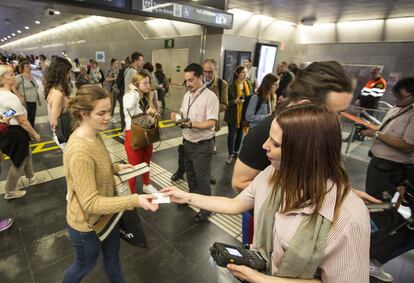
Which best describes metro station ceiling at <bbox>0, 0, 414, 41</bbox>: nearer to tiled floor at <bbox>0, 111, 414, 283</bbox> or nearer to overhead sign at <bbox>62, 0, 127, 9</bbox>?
overhead sign at <bbox>62, 0, 127, 9</bbox>

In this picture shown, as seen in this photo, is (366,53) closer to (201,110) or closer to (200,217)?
(201,110)

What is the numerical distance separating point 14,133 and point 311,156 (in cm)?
327

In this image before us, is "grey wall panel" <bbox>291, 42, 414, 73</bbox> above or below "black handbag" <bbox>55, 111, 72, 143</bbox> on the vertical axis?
above

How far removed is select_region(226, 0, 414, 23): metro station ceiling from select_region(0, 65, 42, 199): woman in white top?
16.1ft

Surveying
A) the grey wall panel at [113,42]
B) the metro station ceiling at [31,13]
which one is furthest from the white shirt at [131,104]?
the metro station ceiling at [31,13]

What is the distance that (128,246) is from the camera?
233 cm

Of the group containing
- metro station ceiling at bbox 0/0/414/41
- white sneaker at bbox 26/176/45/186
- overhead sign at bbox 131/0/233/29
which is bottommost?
white sneaker at bbox 26/176/45/186

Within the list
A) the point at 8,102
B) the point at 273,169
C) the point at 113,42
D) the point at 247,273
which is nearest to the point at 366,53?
the point at 273,169

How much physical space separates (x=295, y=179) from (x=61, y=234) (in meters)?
2.61

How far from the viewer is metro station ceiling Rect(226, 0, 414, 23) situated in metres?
5.04

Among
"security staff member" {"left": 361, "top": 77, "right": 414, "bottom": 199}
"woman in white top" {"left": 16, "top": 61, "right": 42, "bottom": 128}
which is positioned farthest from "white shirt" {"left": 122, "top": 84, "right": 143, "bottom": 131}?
"woman in white top" {"left": 16, "top": 61, "right": 42, "bottom": 128}

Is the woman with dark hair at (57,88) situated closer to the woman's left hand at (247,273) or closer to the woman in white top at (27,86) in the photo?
the woman's left hand at (247,273)

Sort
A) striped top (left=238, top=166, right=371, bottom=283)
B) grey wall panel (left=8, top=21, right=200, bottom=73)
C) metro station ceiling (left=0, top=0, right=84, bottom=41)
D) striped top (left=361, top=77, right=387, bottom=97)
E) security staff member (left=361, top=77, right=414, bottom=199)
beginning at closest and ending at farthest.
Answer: striped top (left=238, top=166, right=371, bottom=283) < security staff member (left=361, top=77, right=414, bottom=199) < striped top (left=361, top=77, right=387, bottom=97) < metro station ceiling (left=0, top=0, right=84, bottom=41) < grey wall panel (left=8, top=21, right=200, bottom=73)

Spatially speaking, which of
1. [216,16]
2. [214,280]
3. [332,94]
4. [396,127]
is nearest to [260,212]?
[332,94]
